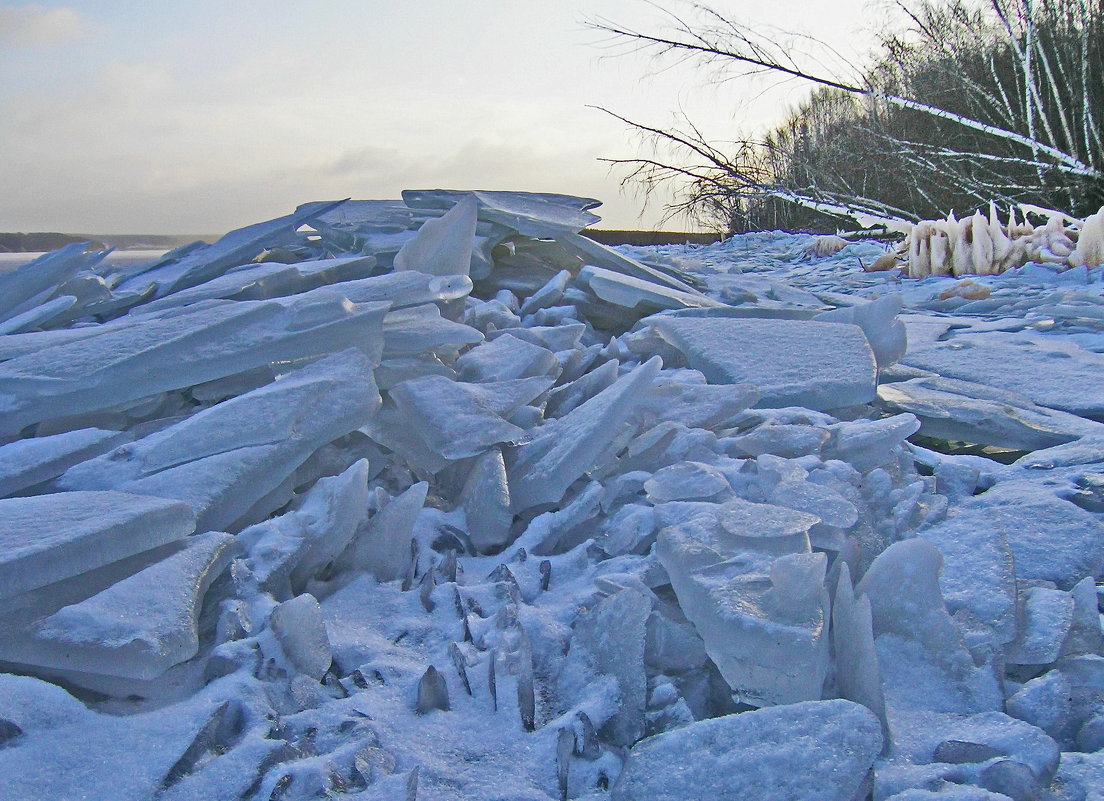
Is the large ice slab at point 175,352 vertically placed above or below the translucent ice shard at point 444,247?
below

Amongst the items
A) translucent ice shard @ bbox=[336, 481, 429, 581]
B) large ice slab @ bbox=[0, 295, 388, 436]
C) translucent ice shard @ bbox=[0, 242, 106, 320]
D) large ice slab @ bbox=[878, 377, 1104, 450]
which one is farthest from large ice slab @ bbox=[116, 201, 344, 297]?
large ice slab @ bbox=[878, 377, 1104, 450]

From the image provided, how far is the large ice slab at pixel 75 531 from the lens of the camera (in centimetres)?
85

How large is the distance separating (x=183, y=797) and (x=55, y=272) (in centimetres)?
227

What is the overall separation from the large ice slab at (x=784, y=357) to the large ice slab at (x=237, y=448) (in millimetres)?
781

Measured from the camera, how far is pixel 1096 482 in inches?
53.0

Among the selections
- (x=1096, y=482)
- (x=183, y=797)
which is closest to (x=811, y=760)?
(x=183, y=797)

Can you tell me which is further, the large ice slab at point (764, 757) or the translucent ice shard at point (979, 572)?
the translucent ice shard at point (979, 572)

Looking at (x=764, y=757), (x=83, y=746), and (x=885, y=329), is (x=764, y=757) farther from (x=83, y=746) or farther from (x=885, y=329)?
(x=885, y=329)

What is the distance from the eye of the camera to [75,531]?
901 millimetres

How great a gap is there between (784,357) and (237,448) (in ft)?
3.85

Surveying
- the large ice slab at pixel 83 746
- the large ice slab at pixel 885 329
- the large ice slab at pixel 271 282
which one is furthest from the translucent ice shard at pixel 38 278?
the large ice slab at pixel 885 329

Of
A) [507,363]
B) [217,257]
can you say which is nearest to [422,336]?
[507,363]

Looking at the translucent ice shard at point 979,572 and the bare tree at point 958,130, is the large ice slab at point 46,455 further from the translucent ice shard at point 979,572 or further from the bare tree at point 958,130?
→ the bare tree at point 958,130

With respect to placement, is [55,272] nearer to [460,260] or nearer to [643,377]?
[460,260]
